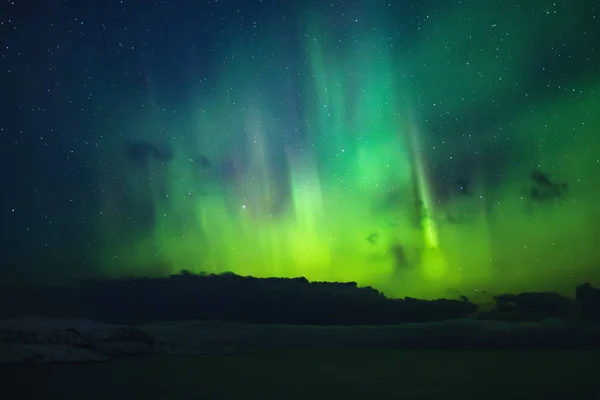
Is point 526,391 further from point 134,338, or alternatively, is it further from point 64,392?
point 134,338

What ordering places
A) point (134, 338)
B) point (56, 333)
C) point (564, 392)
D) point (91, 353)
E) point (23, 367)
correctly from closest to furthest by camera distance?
1. point (564, 392)
2. point (134, 338)
3. point (56, 333)
4. point (91, 353)
5. point (23, 367)

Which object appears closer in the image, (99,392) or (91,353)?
(99,392)

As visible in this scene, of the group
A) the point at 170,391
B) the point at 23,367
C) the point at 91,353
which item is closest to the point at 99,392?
the point at 170,391

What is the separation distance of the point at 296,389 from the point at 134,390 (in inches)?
829

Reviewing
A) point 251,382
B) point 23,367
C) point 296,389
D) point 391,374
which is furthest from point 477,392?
point 23,367

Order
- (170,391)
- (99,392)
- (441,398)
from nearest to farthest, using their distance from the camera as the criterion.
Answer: (441,398) → (99,392) → (170,391)

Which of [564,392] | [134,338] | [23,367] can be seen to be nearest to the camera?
[564,392]

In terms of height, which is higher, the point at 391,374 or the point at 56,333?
the point at 56,333

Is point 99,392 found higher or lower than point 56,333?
lower

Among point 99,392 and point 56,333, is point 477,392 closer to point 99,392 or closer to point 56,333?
point 99,392

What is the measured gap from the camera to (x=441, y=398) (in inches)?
2247

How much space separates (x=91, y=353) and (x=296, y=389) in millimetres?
51907

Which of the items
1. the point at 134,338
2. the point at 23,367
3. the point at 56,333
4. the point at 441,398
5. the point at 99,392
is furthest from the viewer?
the point at 23,367

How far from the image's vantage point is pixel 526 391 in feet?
191
